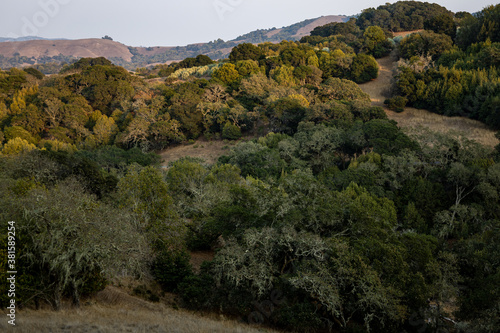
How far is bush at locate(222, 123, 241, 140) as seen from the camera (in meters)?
49.2

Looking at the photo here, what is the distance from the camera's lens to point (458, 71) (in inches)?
1869

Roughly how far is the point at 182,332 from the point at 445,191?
27542 millimetres

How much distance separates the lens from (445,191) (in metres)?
29.9

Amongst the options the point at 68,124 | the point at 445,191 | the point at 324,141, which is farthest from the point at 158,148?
the point at 445,191

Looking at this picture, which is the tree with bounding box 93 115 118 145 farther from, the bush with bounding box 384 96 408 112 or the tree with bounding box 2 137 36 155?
the bush with bounding box 384 96 408 112

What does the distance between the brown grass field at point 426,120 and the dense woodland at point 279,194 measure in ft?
4.85

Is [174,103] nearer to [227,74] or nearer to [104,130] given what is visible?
[104,130]

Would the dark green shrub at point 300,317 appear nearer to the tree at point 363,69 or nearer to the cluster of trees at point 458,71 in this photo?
the cluster of trees at point 458,71

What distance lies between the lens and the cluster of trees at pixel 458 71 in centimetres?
4316

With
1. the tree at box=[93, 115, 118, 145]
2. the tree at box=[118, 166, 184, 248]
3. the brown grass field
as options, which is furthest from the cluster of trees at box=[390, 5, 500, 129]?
the tree at box=[93, 115, 118, 145]

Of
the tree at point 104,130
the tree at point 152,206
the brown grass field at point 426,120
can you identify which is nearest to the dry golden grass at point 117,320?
the tree at point 152,206

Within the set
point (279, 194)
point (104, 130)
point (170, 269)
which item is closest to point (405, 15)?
point (104, 130)

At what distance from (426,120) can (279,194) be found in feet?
128

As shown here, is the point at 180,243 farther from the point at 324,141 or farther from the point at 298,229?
the point at 324,141
